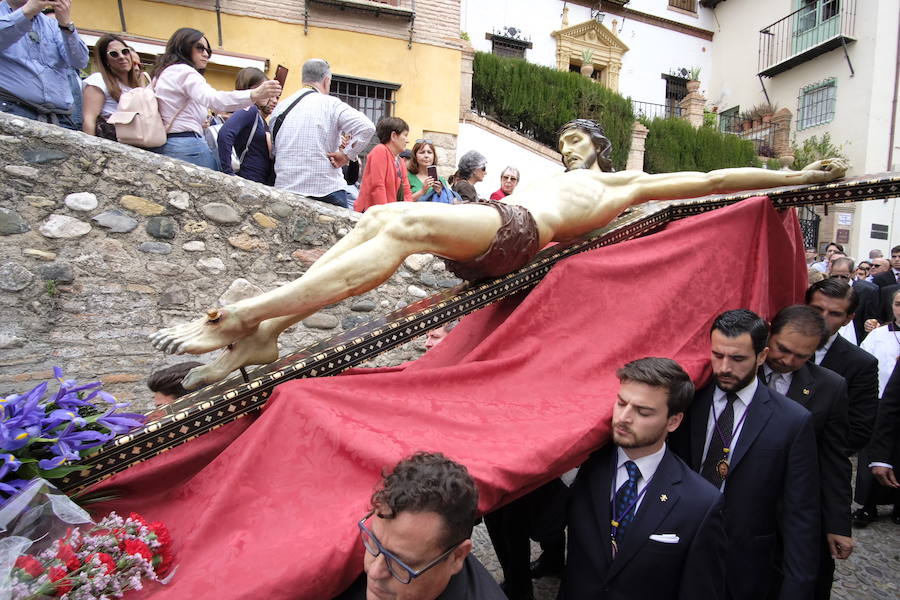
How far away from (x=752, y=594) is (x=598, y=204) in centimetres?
160

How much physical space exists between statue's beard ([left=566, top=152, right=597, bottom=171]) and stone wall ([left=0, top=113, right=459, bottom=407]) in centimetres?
194

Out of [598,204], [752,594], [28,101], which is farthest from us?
[28,101]

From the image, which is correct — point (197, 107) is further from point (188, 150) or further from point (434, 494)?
point (434, 494)

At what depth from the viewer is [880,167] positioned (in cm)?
1585

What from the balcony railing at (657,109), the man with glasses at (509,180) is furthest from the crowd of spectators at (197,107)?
the balcony railing at (657,109)

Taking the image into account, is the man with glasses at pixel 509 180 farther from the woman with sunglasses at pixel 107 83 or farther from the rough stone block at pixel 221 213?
the woman with sunglasses at pixel 107 83

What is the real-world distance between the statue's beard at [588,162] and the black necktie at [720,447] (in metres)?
1.30

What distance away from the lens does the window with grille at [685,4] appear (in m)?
20.8

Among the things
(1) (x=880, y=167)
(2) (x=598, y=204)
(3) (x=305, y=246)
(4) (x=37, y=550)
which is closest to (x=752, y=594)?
(2) (x=598, y=204)

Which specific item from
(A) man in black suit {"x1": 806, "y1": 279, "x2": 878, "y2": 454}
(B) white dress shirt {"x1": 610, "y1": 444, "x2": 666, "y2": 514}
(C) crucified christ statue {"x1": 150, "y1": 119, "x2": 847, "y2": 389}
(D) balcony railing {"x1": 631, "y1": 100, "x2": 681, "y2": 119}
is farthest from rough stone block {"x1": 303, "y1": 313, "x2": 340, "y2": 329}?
(D) balcony railing {"x1": 631, "y1": 100, "x2": 681, "y2": 119}

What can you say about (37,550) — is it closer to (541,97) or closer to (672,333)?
(672,333)

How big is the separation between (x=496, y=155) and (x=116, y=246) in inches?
337

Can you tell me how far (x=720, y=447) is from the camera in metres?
2.08

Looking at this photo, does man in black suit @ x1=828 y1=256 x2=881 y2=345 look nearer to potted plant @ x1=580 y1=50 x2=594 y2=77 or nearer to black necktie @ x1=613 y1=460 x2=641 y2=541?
black necktie @ x1=613 y1=460 x2=641 y2=541
